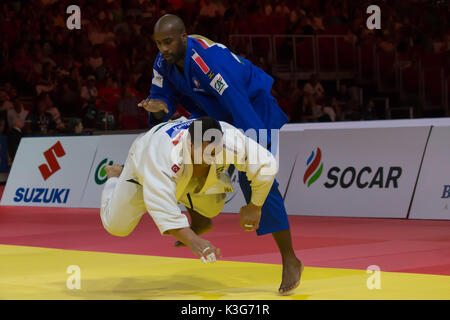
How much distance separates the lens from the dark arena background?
5094mm

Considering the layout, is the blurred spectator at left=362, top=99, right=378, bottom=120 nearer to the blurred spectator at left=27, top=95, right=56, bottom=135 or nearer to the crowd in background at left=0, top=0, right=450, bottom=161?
the crowd in background at left=0, top=0, right=450, bottom=161

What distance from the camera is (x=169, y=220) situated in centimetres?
398

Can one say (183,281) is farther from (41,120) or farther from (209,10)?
(209,10)

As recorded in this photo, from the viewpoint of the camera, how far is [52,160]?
11.5 meters

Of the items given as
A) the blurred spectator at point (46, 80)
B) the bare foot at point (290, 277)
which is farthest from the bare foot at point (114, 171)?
the blurred spectator at point (46, 80)

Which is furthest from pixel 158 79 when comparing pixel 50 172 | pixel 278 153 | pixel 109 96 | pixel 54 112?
pixel 109 96

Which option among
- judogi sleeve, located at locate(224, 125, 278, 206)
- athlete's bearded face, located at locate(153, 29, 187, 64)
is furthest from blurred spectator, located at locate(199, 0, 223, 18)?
judogi sleeve, located at locate(224, 125, 278, 206)

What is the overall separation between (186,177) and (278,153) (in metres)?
1.34

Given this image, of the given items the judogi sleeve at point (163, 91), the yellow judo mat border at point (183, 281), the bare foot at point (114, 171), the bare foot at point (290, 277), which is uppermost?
the judogi sleeve at point (163, 91)

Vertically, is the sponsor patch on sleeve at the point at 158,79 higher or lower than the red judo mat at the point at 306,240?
higher

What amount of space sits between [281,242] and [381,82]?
12.8 meters

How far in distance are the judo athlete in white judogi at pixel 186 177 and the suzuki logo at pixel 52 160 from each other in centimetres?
699

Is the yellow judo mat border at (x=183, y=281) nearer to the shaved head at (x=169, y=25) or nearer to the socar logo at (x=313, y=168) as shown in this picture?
the shaved head at (x=169, y=25)

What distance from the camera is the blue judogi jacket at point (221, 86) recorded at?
14.8 ft
